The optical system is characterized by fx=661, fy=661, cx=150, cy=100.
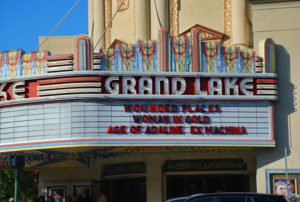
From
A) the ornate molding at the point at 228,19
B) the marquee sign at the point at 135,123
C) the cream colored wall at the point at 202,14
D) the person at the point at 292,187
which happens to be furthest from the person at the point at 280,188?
the cream colored wall at the point at 202,14

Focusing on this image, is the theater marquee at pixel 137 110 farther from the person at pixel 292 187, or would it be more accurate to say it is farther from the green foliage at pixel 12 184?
the green foliage at pixel 12 184

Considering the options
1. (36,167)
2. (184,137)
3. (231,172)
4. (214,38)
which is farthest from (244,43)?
(36,167)

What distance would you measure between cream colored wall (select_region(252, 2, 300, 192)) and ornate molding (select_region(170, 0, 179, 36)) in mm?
7797

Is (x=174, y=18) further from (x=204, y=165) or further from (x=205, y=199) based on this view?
(x=205, y=199)

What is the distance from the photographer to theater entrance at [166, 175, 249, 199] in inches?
1037

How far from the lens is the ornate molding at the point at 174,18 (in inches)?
1244

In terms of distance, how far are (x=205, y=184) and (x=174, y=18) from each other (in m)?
9.07

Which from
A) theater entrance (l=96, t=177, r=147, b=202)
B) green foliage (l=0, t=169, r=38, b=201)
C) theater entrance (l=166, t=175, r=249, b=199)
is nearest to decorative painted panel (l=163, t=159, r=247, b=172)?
theater entrance (l=166, t=175, r=249, b=199)

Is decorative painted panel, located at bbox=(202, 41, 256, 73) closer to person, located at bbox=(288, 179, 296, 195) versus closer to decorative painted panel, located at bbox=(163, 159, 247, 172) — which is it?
person, located at bbox=(288, 179, 296, 195)

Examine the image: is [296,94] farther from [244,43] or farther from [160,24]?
[160,24]

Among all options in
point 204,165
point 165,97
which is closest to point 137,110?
point 165,97

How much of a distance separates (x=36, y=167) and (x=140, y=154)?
5663 millimetres

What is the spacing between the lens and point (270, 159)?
23516mm

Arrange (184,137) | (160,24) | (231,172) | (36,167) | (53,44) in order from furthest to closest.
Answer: (53,44) → (160,24) → (36,167) → (231,172) → (184,137)
